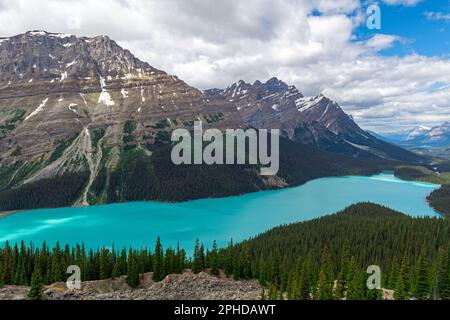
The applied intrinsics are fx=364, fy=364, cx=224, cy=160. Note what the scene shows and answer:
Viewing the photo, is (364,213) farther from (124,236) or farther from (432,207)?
(124,236)

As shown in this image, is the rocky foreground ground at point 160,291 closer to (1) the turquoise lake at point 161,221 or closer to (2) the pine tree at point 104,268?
(2) the pine tree at point 104,268

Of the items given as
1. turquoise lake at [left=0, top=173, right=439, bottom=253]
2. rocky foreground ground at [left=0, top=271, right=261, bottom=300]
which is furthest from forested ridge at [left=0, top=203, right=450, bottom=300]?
turquoise lake at [left=0, top=173, right=439, bottom=253]

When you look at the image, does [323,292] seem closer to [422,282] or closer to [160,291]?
[422,282]

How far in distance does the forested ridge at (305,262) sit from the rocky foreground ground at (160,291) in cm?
250

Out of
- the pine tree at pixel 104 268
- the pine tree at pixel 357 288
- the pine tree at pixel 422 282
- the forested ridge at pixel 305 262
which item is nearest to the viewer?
the pine tree at pixel 357 288

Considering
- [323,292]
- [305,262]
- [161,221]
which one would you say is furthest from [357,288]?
[161,221]

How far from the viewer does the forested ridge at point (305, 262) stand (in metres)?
49.8

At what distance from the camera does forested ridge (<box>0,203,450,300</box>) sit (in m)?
49.8

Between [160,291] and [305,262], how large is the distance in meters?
24.3

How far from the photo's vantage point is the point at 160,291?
48.3m

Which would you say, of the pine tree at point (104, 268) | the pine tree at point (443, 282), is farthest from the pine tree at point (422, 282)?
the pine tree at point (104, 268)

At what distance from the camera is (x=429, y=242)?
92.8m
